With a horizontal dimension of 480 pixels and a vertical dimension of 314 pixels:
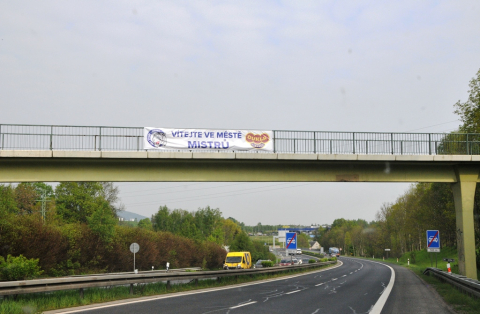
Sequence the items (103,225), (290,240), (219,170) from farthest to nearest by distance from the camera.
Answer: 1. (103,225)
2. (290,240)
3. (219,170)

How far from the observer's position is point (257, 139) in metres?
24.5

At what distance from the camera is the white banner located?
2350cm

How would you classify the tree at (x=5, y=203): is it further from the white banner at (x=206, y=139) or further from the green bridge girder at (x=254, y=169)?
the white banner at (x=206, y=139)

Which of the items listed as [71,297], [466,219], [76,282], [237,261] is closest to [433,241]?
[466,219]

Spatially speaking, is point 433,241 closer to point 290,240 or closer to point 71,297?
point 290,240

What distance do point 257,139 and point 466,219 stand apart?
1230cm

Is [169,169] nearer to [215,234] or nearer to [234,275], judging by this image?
[234,275]

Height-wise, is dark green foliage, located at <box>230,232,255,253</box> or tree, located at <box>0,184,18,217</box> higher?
tree, located at <box>0,184,18,217</box>

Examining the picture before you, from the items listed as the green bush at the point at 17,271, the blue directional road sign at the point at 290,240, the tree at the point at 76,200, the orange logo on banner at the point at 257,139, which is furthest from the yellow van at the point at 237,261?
the tree at the point at 76,200

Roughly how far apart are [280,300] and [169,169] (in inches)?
416

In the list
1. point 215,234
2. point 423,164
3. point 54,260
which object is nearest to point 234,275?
point 423,164

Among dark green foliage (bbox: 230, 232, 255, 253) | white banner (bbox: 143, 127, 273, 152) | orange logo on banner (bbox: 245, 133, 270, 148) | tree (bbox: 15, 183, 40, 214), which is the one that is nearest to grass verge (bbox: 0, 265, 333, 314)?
white banner (bbox: 143, 127, 273, 152)

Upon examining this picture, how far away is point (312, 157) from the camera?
2400cm

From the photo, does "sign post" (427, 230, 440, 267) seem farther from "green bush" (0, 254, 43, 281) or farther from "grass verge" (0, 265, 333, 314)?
"green bush" (0, 254, 43, 281)
